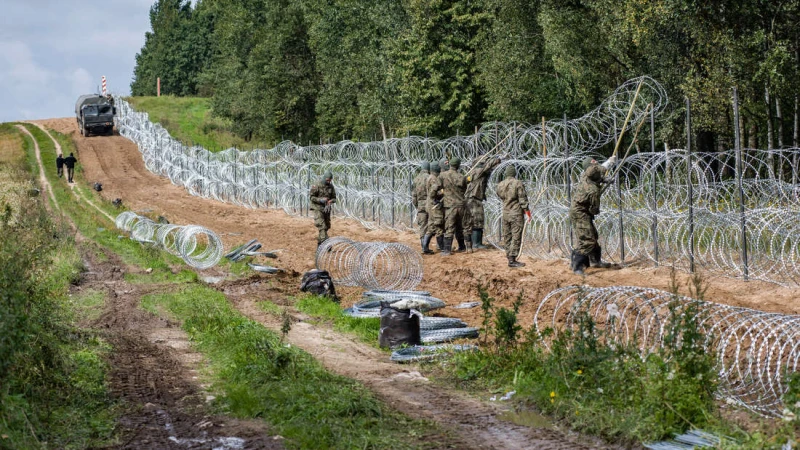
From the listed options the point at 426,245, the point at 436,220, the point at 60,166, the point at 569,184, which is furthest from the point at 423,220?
the point at 60,166

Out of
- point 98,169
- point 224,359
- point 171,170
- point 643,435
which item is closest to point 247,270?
point 224,359

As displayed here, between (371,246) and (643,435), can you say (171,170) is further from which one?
(643,435)

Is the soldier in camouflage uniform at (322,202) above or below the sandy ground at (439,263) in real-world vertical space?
above

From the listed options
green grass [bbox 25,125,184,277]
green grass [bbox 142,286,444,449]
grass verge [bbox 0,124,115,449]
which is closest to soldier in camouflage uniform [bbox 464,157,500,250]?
green grass [bbox 25,125,184,277]

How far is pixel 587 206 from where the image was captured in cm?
1698

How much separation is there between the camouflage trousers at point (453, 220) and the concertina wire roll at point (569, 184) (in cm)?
81

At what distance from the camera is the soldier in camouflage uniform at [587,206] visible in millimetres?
16906

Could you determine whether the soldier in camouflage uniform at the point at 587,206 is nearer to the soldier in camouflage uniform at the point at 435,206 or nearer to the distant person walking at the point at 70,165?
the soldier in camouflage uniform at the point at 435,206

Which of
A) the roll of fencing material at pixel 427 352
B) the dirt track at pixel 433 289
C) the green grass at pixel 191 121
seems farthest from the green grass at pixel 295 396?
the green grass at pixel 191 121

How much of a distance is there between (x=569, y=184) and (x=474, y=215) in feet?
11.4

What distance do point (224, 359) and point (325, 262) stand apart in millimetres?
8399

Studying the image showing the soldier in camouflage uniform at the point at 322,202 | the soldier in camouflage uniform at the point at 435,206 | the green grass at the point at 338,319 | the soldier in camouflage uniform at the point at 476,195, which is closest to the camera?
the green grass at the point at 338,319

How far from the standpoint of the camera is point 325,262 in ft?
65.7

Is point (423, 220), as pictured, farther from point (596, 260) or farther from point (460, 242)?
point (596, 260)
